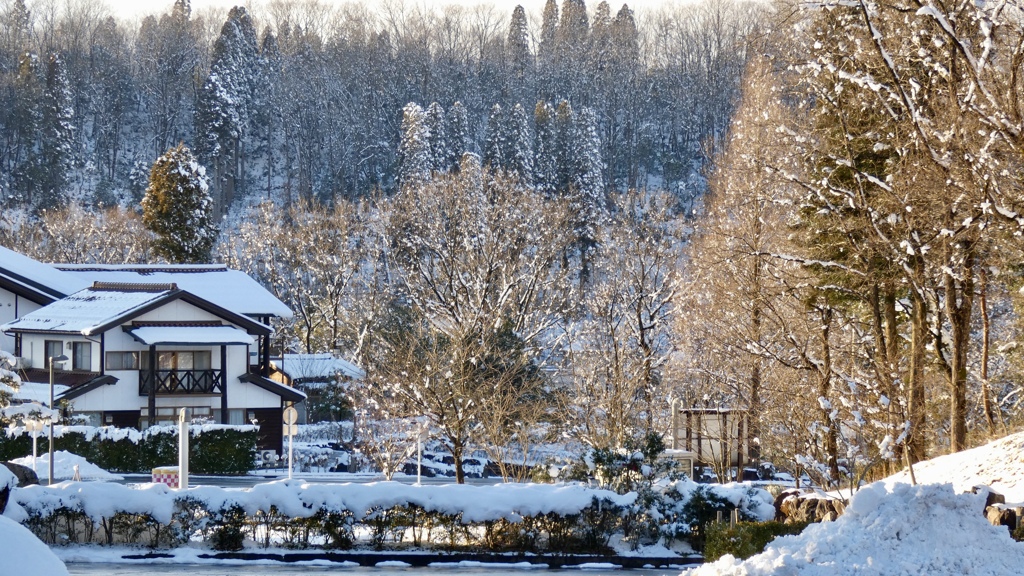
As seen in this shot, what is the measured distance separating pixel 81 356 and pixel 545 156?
3865 centimetres

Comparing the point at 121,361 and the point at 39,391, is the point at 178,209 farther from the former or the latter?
the point at 39,391

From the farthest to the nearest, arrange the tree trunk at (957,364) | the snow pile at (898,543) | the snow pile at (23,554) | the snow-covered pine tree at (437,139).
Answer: the snow-covered pine tree at (437,139) < the tree trunk at (957,364) < the snow pile at (898,543) < the snow pile at (23,554)

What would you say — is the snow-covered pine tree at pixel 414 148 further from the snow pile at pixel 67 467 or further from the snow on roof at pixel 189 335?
the snow pile at pixel 67 467

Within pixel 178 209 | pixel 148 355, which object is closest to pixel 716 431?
pixel 148 355

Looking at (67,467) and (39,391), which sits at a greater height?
(39,391)

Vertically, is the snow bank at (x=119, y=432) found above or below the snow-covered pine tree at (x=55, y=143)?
below

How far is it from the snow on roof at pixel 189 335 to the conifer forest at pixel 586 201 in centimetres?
601

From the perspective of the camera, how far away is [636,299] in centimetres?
4088

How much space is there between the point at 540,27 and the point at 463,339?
323ft

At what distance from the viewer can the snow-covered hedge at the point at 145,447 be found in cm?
3506

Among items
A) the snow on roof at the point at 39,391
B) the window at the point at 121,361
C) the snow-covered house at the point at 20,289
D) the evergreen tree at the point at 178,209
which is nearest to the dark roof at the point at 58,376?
the snow on roof at the point at 39,391

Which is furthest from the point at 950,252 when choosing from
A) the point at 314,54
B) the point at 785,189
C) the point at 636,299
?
the point at 314,54

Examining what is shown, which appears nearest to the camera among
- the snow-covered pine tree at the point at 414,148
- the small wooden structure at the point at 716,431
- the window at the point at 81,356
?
the small wooden structure at the point at 716,431

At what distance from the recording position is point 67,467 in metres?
32.6
